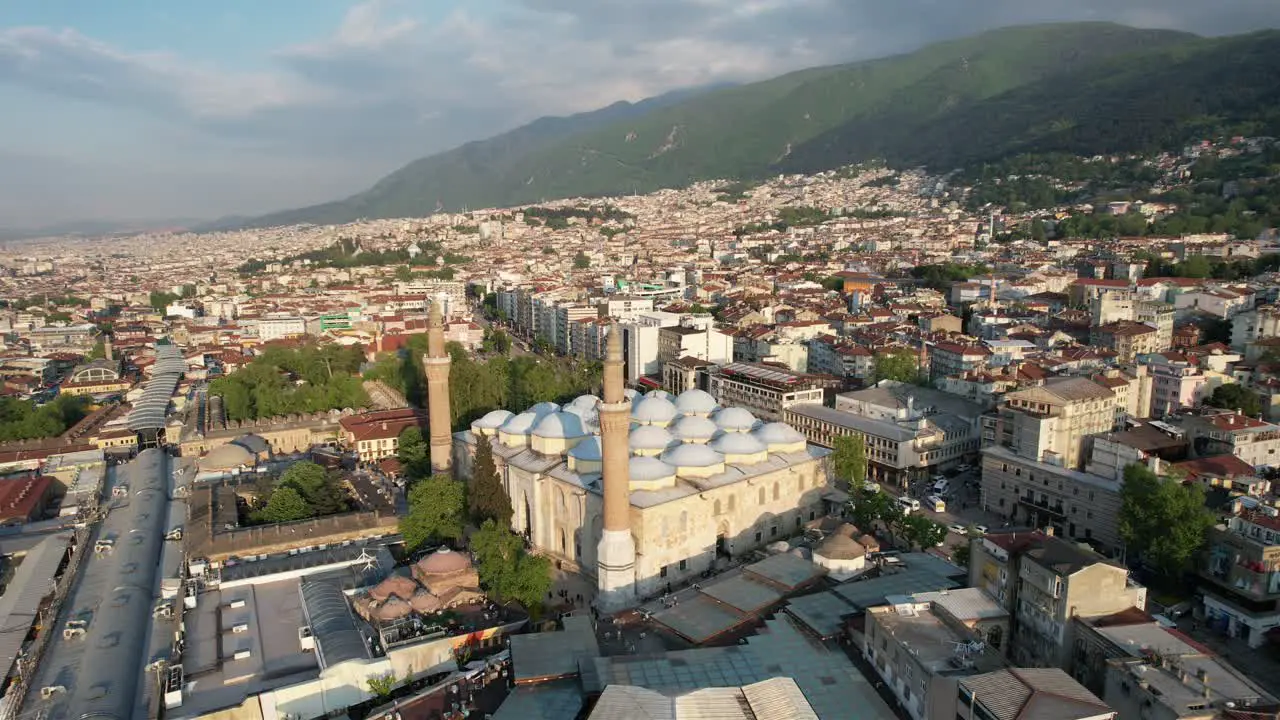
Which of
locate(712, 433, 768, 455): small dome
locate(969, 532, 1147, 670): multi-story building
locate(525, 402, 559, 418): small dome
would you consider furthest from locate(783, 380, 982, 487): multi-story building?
locate(969, 532, 1147, 670): multi-story building

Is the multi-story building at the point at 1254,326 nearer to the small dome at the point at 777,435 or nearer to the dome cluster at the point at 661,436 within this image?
the small dome at the point at 777,435

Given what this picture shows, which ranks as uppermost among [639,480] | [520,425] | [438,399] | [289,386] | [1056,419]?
[438,399]

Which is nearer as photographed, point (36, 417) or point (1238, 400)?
point (1238, 400)

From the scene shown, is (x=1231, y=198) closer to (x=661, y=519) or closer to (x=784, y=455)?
(x=784, y=455)

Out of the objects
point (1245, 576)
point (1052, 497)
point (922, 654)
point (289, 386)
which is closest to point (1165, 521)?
point (1245, 576)

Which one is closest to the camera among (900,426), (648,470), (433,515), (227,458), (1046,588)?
(1046,588)

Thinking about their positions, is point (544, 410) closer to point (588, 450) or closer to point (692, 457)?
point (588, 450)

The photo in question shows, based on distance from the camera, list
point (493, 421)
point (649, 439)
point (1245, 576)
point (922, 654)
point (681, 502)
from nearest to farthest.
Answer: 1. point (922, 654)
2. point (1245, 576)
3. point (681, 502)
4. point (649, 439)
5. point (493, 421)

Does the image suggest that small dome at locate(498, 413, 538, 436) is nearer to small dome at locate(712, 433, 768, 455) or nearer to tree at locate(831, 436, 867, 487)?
small dome at locate(712, 433, 768, 455)
